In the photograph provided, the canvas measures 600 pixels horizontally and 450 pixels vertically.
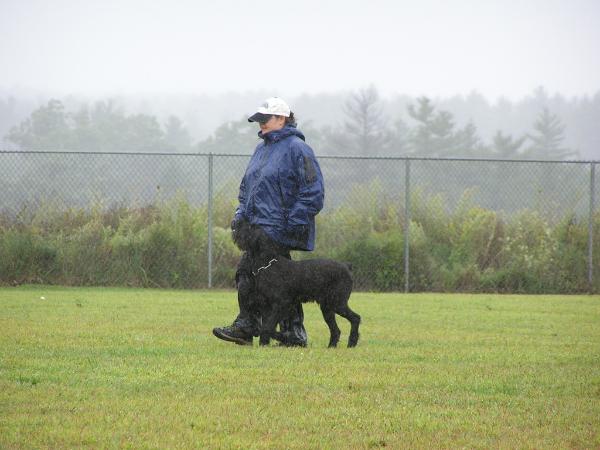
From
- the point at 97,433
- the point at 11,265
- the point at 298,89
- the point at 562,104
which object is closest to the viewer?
the point at 97,433

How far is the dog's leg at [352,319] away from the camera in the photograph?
9.07 metres

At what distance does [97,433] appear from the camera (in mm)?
5551

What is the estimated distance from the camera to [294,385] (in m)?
7.10

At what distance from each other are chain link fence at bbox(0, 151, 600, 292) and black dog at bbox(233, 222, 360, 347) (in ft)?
24.6

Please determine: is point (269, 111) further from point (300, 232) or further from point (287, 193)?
point (300, 232)

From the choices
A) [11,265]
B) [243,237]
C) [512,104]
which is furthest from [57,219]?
[512,104]

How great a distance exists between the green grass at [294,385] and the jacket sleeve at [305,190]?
1.13 meters

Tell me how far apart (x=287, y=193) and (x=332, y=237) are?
8.69 metres

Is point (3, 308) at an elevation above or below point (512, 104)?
below

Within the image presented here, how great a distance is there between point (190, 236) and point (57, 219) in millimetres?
2153

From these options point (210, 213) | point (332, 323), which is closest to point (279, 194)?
point (332, 323)

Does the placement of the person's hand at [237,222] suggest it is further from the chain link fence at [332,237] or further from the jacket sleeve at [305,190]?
the chain link fence at [332,237]

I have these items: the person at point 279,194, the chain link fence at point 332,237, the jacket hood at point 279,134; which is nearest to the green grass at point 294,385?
the person at point 279,194

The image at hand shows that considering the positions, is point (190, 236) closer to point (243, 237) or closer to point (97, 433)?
point (243, 237)
